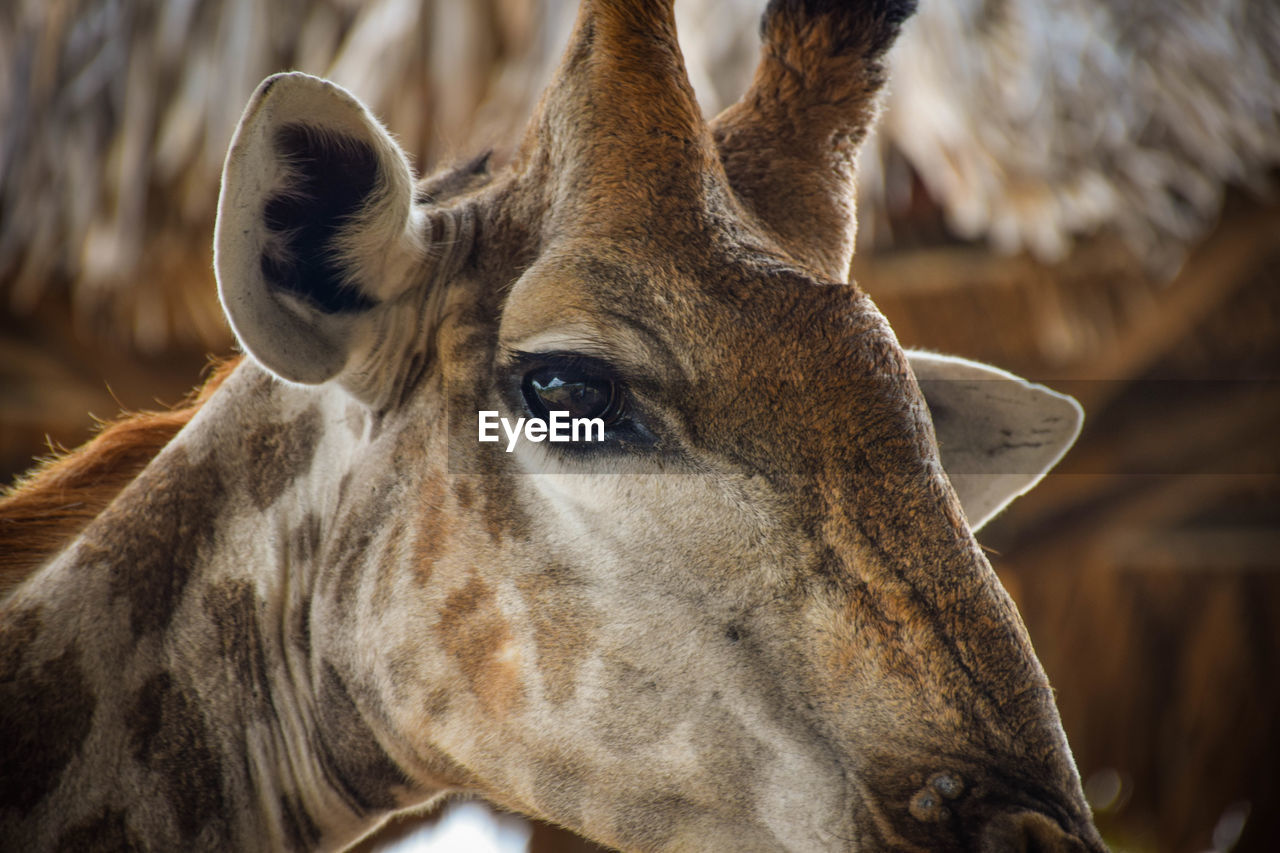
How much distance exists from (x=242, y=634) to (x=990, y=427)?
1.74 metres

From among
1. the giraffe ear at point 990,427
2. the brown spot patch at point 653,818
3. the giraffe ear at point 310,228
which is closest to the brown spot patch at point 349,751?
the brown spot patch at point 653,818

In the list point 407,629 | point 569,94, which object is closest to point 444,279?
point 569,94

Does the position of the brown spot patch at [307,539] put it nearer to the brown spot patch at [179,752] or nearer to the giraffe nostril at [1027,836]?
the brown spot patch at [179,752]

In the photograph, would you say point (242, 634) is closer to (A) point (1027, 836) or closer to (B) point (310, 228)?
(B) point (310, 228)

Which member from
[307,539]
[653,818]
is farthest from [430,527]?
[653,818]

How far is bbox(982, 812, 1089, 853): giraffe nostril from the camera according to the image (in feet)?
4.26

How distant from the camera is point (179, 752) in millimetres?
1853

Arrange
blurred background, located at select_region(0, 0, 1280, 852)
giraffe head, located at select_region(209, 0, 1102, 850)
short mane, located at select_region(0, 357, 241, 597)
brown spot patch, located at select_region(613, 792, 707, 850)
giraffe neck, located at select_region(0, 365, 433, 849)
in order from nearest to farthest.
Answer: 1. giraffe head, located at select_region(209, 0, 1102, 850)
2. brown spot patch, located at select_region(613, 792, 707, 850)
3. giraffe neck, located at select_region(0, 365, 433, 849)
4. short mane, located at select_region(0, 357, 241, 597)
5. blurred background, located at select_region(0, 0, 1280, 852)

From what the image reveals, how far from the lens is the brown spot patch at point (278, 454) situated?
2006 mm

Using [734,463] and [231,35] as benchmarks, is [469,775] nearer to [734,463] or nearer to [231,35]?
[734,463]

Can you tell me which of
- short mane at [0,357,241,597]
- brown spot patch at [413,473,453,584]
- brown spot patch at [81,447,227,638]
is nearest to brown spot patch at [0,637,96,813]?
brown spot patch at [81,447,227,638]

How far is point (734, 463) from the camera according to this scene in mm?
1576

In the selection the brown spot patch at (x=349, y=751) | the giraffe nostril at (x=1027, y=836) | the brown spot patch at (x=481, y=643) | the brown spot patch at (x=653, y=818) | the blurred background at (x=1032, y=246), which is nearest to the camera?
the giraffe nostril at (x=1027, y=836)

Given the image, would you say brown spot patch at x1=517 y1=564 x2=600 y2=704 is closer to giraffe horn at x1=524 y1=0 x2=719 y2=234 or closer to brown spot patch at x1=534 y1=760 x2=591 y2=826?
brown spot patch at x1=534 y1=760 x2=591 y2=826
